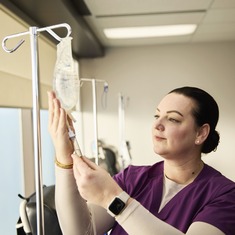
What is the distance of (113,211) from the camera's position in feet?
2.69

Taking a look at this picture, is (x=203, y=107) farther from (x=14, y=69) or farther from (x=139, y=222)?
(x=14, y=69)

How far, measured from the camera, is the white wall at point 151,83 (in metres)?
→ 4.16

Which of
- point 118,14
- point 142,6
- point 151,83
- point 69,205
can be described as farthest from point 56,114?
point 151,83

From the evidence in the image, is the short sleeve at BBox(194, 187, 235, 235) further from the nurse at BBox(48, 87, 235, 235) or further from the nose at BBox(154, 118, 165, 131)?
the nose at BBox(154, 118, 165, 131)

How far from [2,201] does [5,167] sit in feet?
0.87

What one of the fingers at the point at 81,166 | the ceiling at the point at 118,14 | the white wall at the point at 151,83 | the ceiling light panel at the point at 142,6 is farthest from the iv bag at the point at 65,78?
the white wall at the point at 151,83

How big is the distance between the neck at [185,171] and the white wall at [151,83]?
3.06 metres

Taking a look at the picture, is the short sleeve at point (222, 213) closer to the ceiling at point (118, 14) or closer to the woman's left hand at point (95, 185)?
the woman's left hand at point (95, 185)

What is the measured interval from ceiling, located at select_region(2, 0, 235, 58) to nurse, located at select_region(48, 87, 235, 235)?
1.38m

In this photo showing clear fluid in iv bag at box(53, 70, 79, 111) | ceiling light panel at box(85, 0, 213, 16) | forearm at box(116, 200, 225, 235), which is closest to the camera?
forearm at box(116, 200, 225, 235)

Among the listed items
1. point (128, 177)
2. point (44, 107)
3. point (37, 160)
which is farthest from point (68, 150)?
point (44, 107)

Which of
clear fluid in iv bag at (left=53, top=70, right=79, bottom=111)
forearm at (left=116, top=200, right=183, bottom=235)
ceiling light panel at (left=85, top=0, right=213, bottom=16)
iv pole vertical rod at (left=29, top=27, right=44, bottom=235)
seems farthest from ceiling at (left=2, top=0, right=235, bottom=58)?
forearm at (left=116, top=200, right=183, bottom=235)

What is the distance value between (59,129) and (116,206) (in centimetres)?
29

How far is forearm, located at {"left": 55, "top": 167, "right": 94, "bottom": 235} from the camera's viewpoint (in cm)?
101
